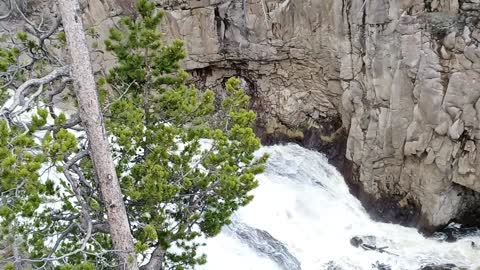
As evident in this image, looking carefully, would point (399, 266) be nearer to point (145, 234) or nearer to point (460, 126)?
point (460, 126)

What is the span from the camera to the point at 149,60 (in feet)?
22.1

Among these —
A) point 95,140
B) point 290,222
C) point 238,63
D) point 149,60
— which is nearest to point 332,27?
point 238,63

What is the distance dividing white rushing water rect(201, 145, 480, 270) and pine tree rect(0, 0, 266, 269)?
12.5 ft

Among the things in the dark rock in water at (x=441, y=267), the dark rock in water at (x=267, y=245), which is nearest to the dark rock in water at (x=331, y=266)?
the dark rock in water at (x=267, y=245)

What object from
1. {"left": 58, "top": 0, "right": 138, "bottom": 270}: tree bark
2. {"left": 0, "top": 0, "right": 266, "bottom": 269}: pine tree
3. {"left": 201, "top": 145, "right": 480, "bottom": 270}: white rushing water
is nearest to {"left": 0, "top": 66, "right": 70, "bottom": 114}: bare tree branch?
{"left": 0, "top": 0, "right": 266, "bottom": 269}: pine tree

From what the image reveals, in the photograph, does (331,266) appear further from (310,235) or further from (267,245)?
(267,245)

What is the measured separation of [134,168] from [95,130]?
0.76 metres

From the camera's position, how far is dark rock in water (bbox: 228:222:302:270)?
10.3 meters

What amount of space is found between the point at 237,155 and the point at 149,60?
1.95m

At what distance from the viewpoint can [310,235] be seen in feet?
38.6

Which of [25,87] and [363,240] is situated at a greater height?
[25,87]

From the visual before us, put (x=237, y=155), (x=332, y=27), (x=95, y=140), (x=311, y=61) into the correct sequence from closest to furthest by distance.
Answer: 1. (x=95, y=140)
2. (x=237, y=155)
3. (x=332, y=27)
4. (x=311, y=61)

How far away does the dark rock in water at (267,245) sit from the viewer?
33.8ft

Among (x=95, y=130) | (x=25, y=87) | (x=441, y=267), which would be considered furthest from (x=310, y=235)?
(x=25, y=87)
